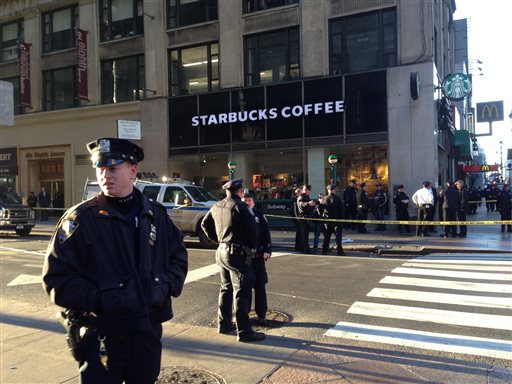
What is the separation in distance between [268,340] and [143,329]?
3209 mm

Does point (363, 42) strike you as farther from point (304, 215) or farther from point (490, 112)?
point (490, 112)

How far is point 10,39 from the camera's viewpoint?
29203 mm

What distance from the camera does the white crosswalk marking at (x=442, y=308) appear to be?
536 centimetres

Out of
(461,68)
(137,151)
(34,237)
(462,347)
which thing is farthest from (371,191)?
(461,68)

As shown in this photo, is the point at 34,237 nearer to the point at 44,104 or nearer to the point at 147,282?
the point at 44,104

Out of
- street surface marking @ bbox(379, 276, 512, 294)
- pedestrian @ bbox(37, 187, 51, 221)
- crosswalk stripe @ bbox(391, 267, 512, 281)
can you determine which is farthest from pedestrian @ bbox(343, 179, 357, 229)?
pedestrian @ bbox(37, 187, 51, 221)

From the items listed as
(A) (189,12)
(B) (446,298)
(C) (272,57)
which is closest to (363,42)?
(C) (272,57)

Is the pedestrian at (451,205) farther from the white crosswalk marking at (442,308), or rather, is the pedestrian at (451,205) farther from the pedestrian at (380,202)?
the white crosswalk marking at (442,308)

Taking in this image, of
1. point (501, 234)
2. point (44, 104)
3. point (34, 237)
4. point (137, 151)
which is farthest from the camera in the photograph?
point (44, 104)

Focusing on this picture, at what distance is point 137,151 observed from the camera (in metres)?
2.82

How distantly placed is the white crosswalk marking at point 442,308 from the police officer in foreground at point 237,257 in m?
1.07

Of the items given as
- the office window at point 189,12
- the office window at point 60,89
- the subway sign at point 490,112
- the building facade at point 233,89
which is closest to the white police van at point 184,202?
→ the building facade at point 233,89

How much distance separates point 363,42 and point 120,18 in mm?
13421

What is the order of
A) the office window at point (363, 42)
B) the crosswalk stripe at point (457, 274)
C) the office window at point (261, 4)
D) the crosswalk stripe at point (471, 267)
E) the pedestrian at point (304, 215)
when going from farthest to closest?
the office window at point (261, 4) < the office window at point (363, 42) < the pedestrian at point (304, 215) < the crosswalk stripe at point (471, 267) < the crosswalk stripe at point (457, 274)
